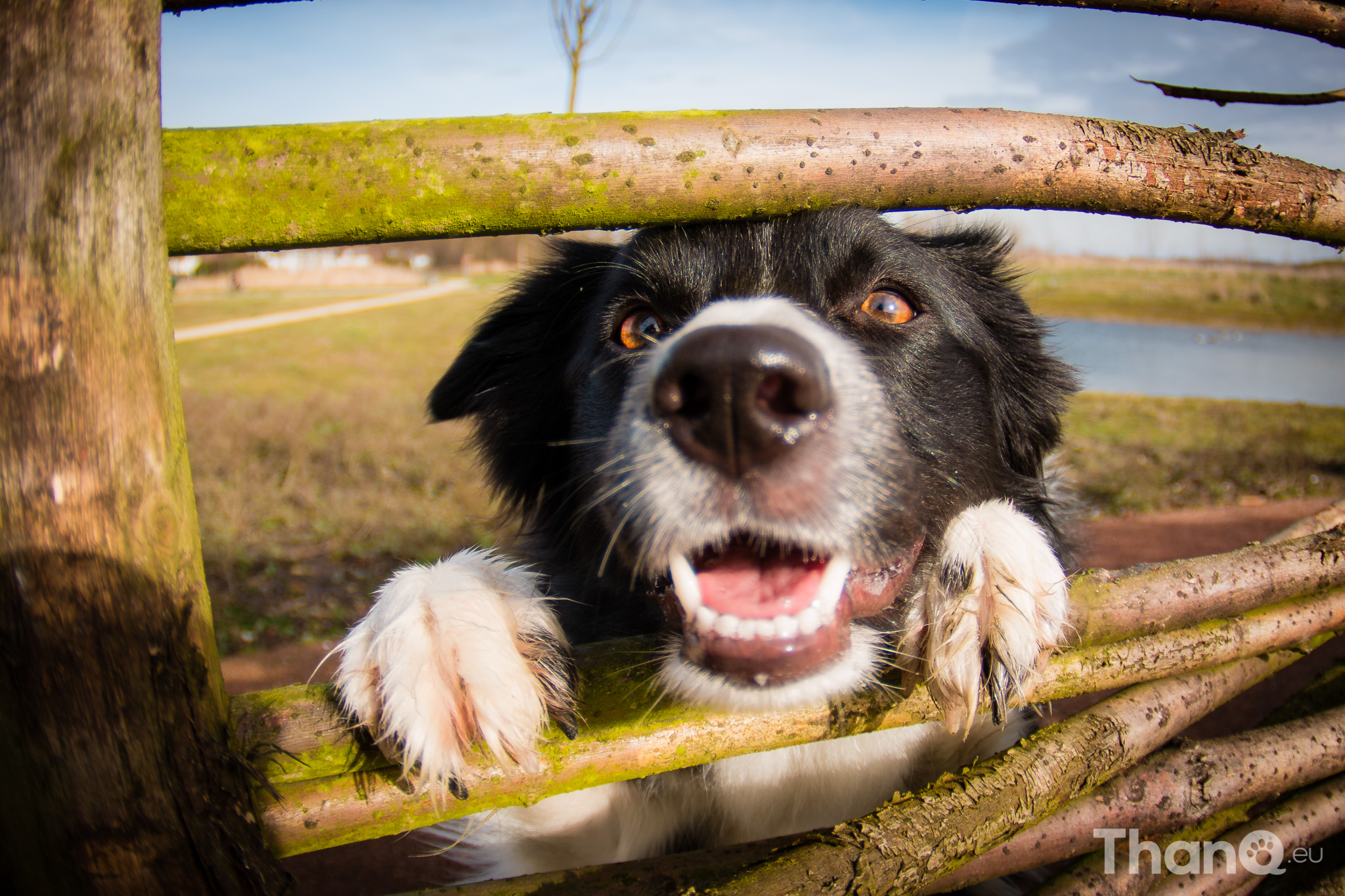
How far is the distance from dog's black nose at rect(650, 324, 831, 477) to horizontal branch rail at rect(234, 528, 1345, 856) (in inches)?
17.4

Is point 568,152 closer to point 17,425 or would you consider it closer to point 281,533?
point 17,425

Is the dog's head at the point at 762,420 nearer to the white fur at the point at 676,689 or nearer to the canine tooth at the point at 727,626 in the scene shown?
the canine tooth at the point at 727,626

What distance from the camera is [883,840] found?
4.21ft

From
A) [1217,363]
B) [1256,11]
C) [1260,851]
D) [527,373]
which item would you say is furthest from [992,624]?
[1217,363]

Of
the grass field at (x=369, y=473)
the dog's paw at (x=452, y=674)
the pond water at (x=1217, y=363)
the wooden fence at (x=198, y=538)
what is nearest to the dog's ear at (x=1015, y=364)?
the wooden fence at (x=198, y=538)

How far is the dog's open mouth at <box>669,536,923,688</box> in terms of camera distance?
1.40 meters

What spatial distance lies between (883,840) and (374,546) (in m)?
5.50

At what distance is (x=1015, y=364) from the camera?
2371 mm

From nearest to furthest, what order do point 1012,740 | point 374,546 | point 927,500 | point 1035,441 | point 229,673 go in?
1. point 927,500
2. point 1012,740
3. point 1035,441
4. point 229,673
5. point 374,546

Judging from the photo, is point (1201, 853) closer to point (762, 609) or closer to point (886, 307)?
point (762, 609)

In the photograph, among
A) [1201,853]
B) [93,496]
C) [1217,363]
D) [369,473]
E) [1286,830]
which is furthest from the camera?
[1217,363]

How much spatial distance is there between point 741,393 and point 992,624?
2.43 ft

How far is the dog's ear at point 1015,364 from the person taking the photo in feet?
7.60

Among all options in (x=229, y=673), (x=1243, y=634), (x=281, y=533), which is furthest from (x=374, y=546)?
(x=1243, y=634)
